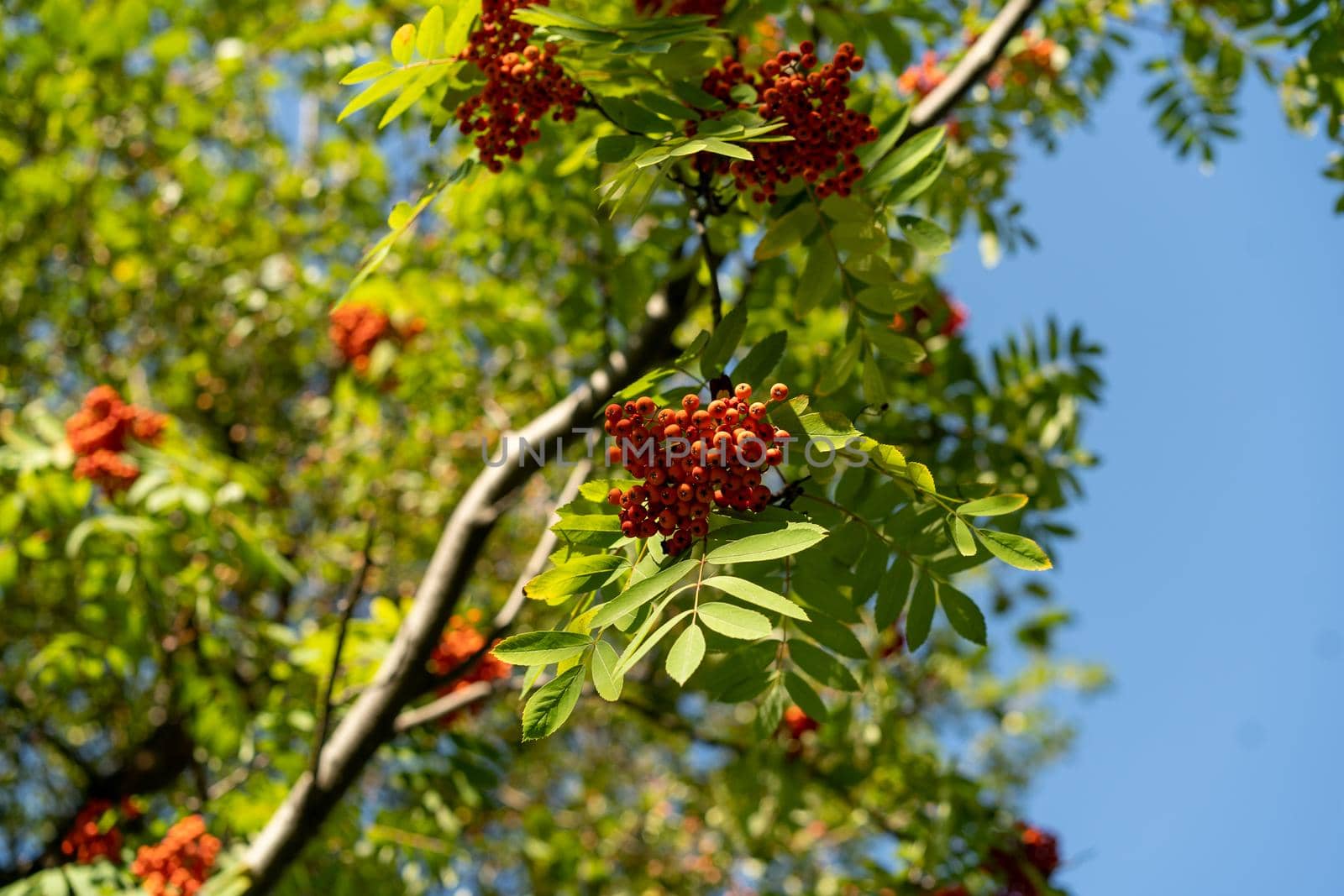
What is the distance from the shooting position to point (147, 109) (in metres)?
4.99

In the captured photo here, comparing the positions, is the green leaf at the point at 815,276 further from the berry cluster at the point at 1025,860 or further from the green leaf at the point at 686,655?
the berry cluster at the point at 1025,860

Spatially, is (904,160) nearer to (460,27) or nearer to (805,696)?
(460,27)

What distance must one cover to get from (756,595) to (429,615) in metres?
2.01

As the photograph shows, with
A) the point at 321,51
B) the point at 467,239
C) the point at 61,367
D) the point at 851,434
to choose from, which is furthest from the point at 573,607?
the point at 61,367

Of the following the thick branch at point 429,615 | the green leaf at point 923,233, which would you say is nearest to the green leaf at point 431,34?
the green leaf at point 923,233

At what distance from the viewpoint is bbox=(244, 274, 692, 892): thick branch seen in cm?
300

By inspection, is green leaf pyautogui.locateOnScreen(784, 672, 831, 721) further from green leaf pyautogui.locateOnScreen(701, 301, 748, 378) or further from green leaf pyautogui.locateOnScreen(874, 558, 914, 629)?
green leaf pyautogui.locateOnScreen(701, 301, 748, 378)

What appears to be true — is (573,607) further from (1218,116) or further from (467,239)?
(1218,116)

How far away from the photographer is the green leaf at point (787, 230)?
1.98 meters

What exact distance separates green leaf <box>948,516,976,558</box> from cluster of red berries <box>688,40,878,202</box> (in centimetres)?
71

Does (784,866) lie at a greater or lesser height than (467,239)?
lesser

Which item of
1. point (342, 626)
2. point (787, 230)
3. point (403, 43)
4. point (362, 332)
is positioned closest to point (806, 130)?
point (787, 230)

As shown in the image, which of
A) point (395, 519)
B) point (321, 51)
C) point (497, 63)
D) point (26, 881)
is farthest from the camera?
point (395, 519)

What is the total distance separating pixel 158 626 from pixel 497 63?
2662mm
